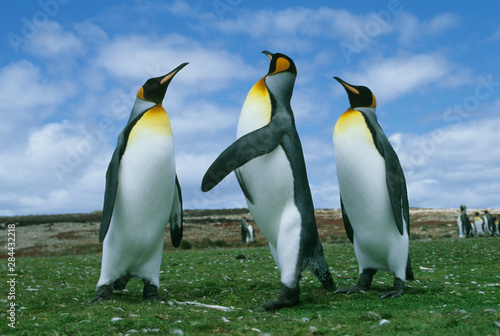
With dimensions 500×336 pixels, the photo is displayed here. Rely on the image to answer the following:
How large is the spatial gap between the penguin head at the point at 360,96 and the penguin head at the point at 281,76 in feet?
3.22

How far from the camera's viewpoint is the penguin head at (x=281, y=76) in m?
5.14

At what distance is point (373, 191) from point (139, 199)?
288 centimetres

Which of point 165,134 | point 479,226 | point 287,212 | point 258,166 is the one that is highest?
point 165,134

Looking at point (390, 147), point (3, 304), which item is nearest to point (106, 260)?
point (3, 304)

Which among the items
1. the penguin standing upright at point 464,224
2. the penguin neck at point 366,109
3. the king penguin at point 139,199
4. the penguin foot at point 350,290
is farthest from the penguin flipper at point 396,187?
the penguin standing upright at point 464,224

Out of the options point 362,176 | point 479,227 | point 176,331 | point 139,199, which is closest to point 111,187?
point 139,199

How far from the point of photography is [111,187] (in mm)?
5094

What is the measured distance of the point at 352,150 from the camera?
538cm

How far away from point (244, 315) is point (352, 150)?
8.16ft

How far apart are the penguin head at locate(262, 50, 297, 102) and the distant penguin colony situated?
0.04ft

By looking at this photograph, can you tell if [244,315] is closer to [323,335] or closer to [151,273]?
[323,335]

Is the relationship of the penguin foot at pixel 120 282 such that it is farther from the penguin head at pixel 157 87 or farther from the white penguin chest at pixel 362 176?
the white penguin chest at pixel 362 176

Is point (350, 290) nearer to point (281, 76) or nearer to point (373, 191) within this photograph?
point (373, 191)

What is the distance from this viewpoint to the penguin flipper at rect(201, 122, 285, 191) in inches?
176
